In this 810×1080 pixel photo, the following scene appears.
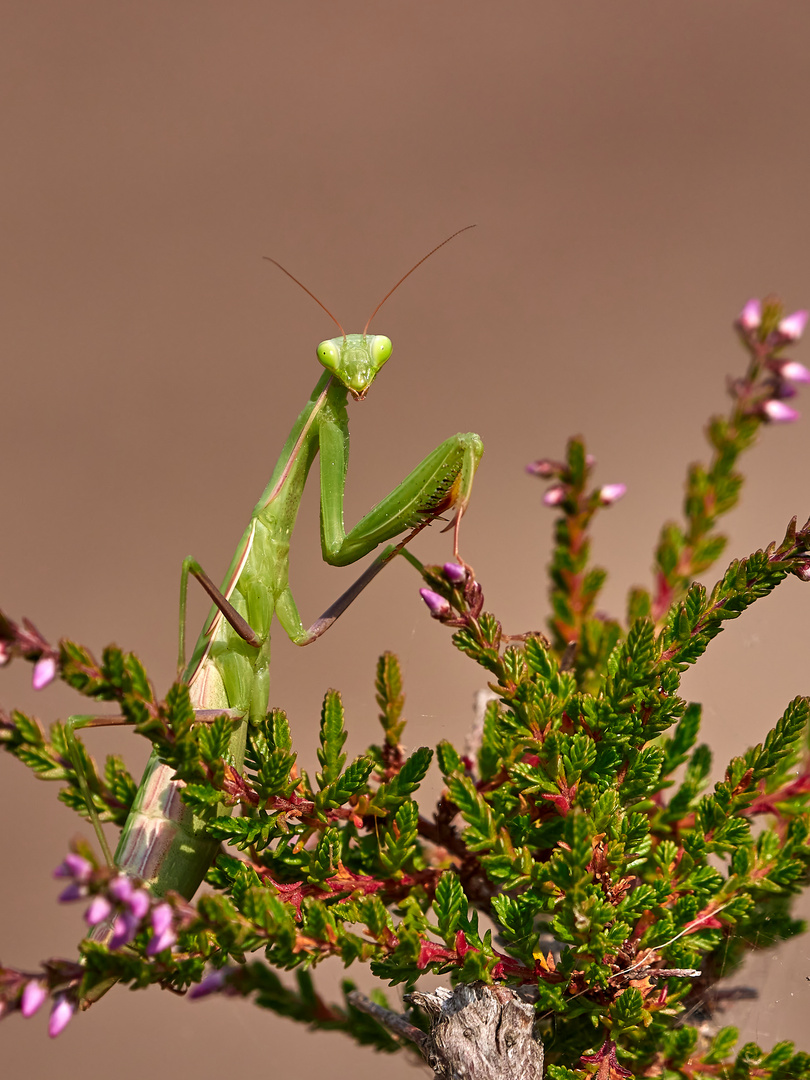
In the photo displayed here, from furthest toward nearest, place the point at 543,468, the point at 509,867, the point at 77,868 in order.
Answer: the point at 543,468 → the point at 509,867 → the point at 77,868

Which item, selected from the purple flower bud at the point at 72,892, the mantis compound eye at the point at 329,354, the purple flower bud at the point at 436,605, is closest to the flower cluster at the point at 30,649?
the purple flower bud at the point at 72,892

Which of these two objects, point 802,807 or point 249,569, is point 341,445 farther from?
point 802,807

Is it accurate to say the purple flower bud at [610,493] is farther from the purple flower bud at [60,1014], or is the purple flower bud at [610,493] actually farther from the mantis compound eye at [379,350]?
the purple flower bud at [60,1014]

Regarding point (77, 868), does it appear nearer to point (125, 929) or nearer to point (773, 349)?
point (125, 929)

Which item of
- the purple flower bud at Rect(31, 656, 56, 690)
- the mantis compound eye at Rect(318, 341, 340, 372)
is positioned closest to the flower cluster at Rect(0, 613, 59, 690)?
the purple flower bud at Rect(31, 656, 56, 690)

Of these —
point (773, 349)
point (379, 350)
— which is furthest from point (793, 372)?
point (379, 350)

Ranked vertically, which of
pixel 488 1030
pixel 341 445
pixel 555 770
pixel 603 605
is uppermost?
pixel 603 605

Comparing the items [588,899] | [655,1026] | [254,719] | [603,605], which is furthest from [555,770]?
[603,605]
